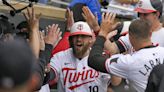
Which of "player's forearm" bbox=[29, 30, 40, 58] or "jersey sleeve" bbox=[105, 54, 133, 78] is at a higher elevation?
"player's forearm" bbox=[29, 30, 40, 58]

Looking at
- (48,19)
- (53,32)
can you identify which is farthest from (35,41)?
(48,19)

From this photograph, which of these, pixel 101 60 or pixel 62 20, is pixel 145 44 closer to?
pixel 101 60

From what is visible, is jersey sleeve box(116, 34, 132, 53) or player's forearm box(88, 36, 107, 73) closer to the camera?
player's forearm box(88, 36, 107, 73)

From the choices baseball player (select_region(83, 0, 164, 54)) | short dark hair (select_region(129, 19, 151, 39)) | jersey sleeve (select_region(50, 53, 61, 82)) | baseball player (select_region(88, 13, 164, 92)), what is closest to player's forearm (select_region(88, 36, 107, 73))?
baseball player (select_region(88, 13, 164, 92))

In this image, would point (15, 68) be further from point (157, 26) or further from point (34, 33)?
point (157, 26)

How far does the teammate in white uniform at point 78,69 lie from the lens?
4371 mm

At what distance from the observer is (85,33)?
14.5 feet

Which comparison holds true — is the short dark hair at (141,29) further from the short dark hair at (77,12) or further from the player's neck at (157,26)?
the short dark hair at (77,12)

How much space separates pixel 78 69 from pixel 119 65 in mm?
1206

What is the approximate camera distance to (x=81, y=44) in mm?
4430

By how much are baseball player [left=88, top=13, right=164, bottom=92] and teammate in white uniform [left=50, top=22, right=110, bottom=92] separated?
967mm

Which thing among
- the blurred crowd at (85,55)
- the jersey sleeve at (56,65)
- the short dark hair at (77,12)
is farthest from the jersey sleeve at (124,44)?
the short dark hair at (77,12)

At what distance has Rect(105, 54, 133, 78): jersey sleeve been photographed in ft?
10.7

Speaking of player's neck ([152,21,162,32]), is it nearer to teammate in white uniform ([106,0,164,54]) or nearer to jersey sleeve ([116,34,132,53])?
teammate in white uniform ([106,0,164,54])
